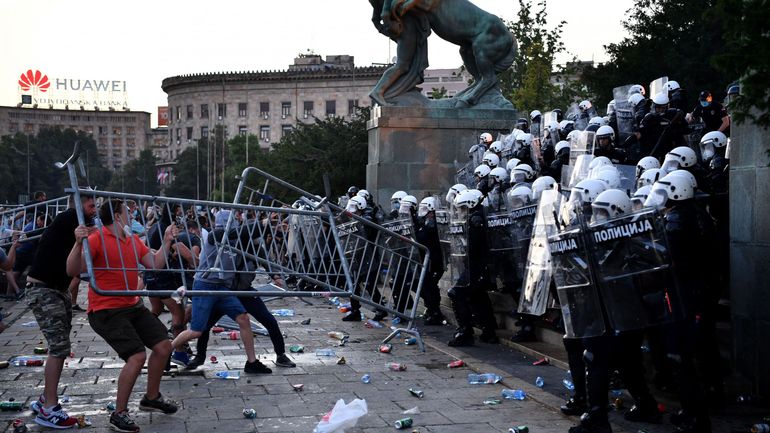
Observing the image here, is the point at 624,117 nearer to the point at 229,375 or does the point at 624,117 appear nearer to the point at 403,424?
the point at 229,375

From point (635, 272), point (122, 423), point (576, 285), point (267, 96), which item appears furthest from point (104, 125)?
point (635, 272)

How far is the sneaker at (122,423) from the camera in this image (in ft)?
24.4

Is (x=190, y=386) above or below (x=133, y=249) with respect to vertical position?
below

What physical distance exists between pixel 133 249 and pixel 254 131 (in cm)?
10310

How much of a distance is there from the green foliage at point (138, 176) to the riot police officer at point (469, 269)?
9804 centimetres

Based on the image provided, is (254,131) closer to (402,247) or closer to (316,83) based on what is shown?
(316,83)

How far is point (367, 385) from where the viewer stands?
9.41m

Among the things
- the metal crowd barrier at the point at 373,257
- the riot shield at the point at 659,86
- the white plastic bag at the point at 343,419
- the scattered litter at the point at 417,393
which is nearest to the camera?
the white plastic bag at the point at 343,419

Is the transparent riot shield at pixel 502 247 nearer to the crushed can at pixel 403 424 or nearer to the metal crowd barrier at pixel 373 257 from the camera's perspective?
the metal crowd barrier at pixel 373 257

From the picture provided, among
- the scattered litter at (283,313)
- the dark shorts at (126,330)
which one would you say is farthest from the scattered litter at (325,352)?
the scattered litter at (283,313)

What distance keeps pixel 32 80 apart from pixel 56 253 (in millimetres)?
136010

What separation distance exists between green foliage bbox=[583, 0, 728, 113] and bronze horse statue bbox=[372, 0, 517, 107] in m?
14.8

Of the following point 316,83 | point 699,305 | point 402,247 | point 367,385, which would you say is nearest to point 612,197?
point 699,305

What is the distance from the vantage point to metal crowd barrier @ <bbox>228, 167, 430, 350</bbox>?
1089cm
